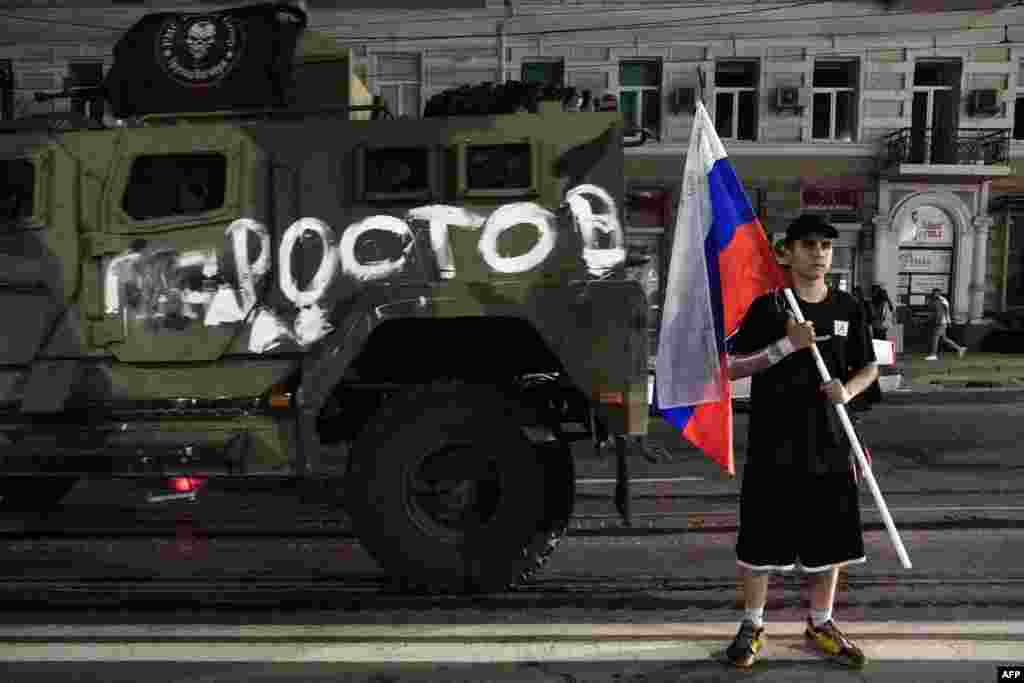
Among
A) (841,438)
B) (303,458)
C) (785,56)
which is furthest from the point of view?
(785,56)

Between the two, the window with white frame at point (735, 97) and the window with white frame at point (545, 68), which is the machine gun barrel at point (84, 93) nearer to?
the window with white frame at point (545, 68)

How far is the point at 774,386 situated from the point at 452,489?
1804 mm

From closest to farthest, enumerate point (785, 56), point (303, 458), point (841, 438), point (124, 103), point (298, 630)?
point (841, 438) → point (298, 630) → point (303, 458) → point (124, 103) → point (785, 56)

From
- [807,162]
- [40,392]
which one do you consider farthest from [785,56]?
[40,392]

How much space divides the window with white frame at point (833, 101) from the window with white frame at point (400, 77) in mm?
10204

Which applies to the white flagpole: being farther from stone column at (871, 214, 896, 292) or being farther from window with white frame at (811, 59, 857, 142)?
window with white frame at (811, 59, 857, 142)

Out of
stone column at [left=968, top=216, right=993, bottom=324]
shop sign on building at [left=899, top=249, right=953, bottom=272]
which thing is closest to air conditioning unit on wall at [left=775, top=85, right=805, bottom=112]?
shop sign on building at [left=899, top=249, right=953, bottom=272]

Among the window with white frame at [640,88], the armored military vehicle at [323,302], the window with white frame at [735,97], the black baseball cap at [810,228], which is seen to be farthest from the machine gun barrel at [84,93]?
the window with white frame at [735,97]

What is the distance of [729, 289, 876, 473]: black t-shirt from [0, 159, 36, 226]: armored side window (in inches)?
150

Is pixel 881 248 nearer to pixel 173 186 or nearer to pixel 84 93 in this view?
pixel 84 93

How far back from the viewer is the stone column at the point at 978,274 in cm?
2316

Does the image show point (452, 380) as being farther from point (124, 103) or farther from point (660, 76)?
point (660, 76)

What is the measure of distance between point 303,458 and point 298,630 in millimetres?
872

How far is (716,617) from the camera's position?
14.8 feet
